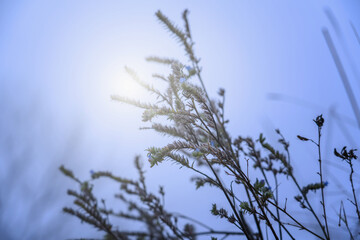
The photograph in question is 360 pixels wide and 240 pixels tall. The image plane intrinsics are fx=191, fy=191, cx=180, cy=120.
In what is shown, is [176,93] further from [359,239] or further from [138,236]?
[138,236]

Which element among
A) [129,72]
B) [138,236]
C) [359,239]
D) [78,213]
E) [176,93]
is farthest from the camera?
[138,236]

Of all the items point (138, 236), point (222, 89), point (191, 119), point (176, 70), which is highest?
point (222, 89)

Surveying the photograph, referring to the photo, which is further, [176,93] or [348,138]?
[348,138]

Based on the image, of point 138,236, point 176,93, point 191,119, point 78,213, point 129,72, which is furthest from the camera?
point 138,236

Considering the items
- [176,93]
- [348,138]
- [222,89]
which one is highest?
[222,89]

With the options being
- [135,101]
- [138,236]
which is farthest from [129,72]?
[138,236]

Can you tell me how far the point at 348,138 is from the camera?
66.4 inches

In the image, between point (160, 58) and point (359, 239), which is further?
point (160, 58)

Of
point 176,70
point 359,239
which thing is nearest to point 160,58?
point 176,70

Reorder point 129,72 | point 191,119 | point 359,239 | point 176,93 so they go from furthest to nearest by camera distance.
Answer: point 129,72
point 359,239
point 176,93
point 191,119

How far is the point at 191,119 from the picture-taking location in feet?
4.12

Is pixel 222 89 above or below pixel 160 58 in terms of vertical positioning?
below

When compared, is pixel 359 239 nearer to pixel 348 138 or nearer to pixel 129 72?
pixel 348 138

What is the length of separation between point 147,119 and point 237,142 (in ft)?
4.31
